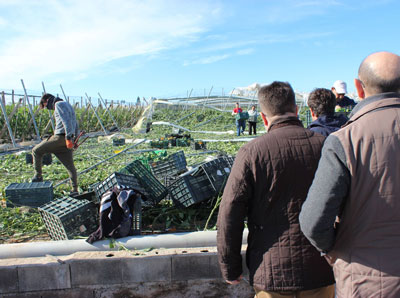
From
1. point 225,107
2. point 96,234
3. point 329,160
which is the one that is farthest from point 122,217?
point 225,107

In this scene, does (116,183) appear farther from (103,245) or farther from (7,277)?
(7,277)

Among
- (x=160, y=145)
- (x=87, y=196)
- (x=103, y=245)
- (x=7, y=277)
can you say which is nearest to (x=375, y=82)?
(x=103, y=245)

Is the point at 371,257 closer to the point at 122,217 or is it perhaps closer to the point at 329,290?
the point at 329,290

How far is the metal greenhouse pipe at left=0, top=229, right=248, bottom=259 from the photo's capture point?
3.58 meters

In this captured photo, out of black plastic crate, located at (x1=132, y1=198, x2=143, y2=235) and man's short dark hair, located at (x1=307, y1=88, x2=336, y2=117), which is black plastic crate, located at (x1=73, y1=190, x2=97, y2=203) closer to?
black plastic crate, located at (x1=132, y1=198, x2=143, y2=235)

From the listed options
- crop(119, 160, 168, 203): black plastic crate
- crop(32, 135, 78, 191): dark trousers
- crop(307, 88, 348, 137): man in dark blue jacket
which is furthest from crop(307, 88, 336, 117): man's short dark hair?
crop(32, 135, 78, 191): dark trousers

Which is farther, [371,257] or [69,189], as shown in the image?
[69,189]

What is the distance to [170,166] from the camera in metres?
6.34

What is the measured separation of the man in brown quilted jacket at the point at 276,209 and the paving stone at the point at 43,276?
1.94 metres

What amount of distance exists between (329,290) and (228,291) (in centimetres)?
149

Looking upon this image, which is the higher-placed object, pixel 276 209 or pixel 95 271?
pixel 276 209

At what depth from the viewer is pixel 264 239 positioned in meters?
1.99

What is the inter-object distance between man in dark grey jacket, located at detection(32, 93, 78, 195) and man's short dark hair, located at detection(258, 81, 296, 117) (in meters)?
4.44

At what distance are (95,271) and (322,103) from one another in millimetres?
2703
